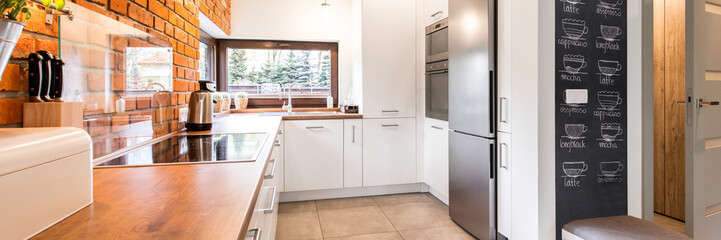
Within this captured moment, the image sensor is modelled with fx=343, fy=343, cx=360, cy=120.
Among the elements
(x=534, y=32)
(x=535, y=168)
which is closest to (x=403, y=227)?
(x=535, y=168)

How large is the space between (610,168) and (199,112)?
2.29 meters

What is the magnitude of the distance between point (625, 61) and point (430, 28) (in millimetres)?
1501

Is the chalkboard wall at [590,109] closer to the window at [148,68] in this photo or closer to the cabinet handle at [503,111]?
the cabinet handle at [503,111]

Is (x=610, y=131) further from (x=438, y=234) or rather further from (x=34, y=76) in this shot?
(x=34, y=76)

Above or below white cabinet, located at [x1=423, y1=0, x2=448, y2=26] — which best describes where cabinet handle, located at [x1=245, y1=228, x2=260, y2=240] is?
below

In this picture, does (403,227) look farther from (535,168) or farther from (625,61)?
(625,61)

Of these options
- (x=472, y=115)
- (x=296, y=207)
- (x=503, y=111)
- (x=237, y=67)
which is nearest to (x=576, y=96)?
(x=503, y=111)

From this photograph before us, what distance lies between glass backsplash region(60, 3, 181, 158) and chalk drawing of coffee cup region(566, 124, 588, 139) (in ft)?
6.84

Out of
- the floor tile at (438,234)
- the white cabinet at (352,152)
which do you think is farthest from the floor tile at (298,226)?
the floor tile at (438,234)

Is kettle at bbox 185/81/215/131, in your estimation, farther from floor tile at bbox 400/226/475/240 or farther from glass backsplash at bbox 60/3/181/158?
floor tile at bbox 400/226/475/240

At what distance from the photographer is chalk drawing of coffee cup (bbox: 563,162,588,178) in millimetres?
1849

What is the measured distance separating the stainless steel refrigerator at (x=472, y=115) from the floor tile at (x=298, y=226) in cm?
105

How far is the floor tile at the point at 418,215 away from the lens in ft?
8.52

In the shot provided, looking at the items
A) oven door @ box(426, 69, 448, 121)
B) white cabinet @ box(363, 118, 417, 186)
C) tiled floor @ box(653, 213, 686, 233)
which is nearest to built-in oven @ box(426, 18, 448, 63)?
oven door @ box(426, 69, 448, 121)
